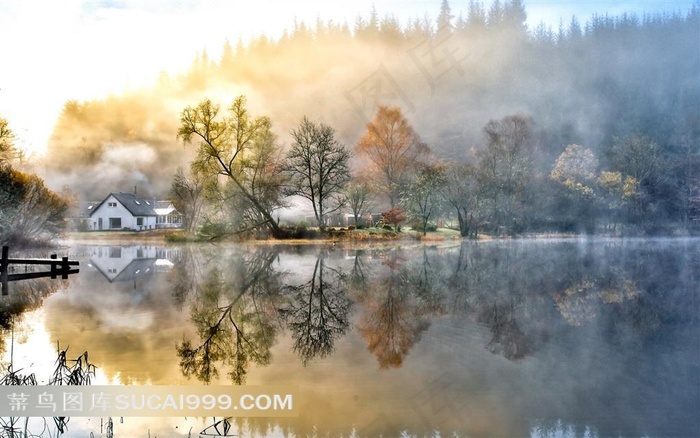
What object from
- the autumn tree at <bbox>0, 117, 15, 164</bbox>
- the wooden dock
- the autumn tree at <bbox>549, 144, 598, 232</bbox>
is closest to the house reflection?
the wooden dock

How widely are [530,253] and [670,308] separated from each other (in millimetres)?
4282

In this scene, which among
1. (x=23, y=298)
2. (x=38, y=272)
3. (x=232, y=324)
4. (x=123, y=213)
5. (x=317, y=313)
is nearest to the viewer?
(x=232, y=324)

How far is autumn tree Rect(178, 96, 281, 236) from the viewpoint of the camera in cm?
1092

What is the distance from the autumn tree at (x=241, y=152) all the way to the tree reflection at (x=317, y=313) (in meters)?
2.77

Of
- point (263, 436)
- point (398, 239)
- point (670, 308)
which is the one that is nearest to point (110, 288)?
point (263, 436)

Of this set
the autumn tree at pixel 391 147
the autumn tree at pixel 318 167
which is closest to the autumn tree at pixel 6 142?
the autumn tree at pixel 318 167

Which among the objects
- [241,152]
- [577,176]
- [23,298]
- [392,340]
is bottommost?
[392,340]

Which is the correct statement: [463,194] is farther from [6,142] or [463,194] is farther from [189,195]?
[6,142]

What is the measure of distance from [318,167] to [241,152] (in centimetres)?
150

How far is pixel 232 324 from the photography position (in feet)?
19.2

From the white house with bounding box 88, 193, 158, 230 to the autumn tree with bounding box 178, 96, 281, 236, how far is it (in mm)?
1247

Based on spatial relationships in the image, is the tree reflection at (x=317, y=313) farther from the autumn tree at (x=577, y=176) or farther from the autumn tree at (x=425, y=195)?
the autumn tree at (x=577, y=176)

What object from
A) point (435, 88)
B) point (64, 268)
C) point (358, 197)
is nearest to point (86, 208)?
point (64, 268)

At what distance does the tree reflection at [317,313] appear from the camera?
5.22m
